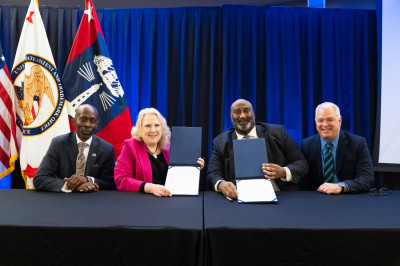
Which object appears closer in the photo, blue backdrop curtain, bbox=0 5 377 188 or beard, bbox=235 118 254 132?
beard, bbox=235 118 254 132

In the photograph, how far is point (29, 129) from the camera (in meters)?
3.18

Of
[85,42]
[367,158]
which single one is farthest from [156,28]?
[367,158]

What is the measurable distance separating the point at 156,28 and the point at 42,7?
4.82 ft

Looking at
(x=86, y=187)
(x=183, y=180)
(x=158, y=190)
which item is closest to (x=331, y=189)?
(x=183, y=180)

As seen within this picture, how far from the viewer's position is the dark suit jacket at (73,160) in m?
2.40

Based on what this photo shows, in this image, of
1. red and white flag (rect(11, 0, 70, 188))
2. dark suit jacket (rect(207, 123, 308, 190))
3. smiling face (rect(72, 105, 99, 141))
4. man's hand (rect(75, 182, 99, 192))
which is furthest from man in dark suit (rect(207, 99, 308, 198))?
red and white flag (rect(11, 0, 70, 188))

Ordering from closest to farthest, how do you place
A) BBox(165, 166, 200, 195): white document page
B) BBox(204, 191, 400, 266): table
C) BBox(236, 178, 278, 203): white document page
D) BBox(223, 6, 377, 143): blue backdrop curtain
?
BBox(204, 191, 400, 266): table
BBox(236, 178, 278, 203): white document page
BBox(165, 166, 200, 195): white document page
BBox(223, 6, 377, 143): blue backdrop curtain

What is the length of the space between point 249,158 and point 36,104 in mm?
2543

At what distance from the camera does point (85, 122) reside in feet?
8.41

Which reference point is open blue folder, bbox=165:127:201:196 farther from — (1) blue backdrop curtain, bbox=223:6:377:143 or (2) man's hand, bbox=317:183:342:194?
(1) blue backdrop curtain, bbox=223:6:377:143

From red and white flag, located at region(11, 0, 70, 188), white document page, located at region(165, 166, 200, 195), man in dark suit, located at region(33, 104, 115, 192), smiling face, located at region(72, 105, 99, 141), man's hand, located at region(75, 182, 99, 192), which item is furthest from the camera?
red and white flag, located at region(11, 0, 70, 188)

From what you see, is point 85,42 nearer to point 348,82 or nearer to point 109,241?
point 109,241

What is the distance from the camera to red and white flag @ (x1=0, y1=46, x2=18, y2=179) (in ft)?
10.5

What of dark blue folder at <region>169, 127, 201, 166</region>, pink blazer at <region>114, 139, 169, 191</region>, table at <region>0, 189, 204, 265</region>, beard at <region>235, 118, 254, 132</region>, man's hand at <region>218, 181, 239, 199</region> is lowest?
table at <region>0, 189, 204, 265</region>
